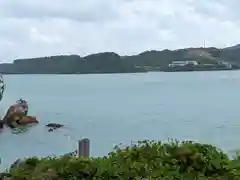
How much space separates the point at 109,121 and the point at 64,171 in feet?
168

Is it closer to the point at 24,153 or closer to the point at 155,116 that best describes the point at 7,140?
the point at 24,153

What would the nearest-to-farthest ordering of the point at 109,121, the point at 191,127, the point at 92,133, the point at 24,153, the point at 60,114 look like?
the point at 24,153 → the point at 92,133 → the point at 191,127 → the point at 109,121 → the point at 60,114

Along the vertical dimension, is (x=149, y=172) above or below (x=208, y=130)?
above

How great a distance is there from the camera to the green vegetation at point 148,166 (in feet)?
16.4

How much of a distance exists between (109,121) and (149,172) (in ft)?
169

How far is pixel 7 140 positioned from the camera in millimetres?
42781

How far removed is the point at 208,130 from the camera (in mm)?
46750

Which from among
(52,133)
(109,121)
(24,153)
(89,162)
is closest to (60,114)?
(109,121)

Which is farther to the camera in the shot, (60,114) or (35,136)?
(60,114)

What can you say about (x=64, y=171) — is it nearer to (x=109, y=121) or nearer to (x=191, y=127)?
(x=191, y=127)

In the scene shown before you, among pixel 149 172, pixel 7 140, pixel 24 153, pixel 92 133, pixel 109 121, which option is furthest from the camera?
pixel 109 121

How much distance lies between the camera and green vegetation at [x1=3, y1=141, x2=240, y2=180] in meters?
5.01

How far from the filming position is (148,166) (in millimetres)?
5086

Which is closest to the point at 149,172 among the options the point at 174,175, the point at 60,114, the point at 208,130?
the point at 174,175
